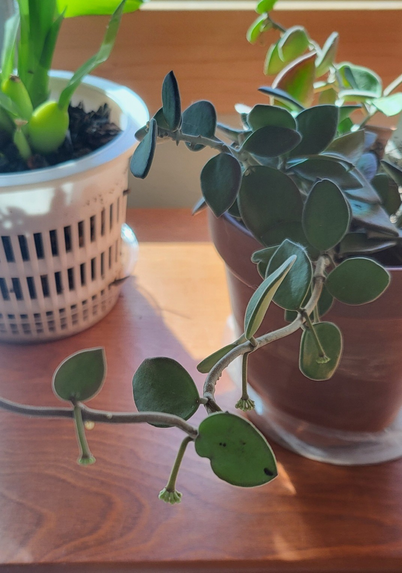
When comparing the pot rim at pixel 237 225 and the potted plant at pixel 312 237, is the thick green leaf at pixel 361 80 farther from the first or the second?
the pot rim at pixel 237 225

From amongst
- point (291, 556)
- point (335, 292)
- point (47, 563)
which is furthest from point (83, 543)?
point (335, 292)

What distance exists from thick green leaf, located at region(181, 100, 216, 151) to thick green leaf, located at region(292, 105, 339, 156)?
5 centimetres

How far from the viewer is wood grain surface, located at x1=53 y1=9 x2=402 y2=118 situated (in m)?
0.59

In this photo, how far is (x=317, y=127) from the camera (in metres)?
0.29

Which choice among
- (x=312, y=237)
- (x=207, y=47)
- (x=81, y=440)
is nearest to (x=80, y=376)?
(x=81, y=440)

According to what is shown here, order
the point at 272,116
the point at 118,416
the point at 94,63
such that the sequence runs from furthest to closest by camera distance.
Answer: the point at 94,63, the point at 272,116, the point at 118,416

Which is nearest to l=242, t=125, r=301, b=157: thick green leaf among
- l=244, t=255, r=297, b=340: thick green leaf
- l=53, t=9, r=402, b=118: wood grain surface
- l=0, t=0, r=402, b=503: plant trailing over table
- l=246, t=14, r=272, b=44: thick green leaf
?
l=0, t=0, r=402, b=503: plant trailing over table

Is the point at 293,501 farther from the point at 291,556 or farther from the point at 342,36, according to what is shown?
the point at 342,36

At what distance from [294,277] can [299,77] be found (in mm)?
221

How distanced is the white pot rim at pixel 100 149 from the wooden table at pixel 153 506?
0.18 m

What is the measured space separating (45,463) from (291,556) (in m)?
0.20

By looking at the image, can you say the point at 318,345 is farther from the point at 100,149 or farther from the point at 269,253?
the point at 100,149

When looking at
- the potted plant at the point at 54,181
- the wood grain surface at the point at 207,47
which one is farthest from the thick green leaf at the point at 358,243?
the wood grain surface at the point at 207,47

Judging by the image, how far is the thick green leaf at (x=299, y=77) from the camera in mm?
370
